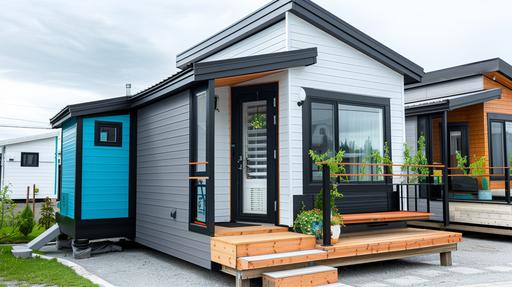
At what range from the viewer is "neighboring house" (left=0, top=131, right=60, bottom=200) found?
2062 centimetres

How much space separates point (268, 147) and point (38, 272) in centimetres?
350

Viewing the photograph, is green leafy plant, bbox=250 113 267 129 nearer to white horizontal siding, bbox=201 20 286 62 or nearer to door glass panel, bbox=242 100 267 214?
door glass panel, bbox=242 100 267 214

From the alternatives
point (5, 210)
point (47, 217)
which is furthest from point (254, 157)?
point (5, 210)

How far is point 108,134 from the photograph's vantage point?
317 inches

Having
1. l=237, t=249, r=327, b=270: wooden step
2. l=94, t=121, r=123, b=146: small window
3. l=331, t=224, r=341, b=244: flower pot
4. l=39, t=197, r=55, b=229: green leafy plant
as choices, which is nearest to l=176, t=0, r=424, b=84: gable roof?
l=94, t=121, r=123, b=146: small window

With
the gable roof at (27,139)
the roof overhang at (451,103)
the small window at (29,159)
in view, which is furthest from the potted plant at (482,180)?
the small window at (29,159)

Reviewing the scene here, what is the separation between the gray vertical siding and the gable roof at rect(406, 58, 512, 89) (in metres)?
6.92

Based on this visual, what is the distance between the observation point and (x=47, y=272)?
6.01 metres

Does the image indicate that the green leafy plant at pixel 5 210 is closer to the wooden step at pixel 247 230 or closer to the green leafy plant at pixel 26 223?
the green leafy plant at pixel 26 223

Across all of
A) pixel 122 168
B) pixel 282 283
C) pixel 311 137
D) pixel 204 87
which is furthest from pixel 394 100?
pixel 122 168

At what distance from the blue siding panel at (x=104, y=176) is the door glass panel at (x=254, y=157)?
2546 millimetres

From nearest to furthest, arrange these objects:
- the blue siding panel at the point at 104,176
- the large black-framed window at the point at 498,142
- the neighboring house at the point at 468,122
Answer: the blue siding panel at the point at 104,176 < the neighboring house at the point at 468,122 < the large black-framed window at the point at 498,142

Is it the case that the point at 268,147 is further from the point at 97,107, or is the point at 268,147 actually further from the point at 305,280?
the point at 97,107

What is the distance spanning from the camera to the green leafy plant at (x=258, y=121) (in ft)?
21.8
